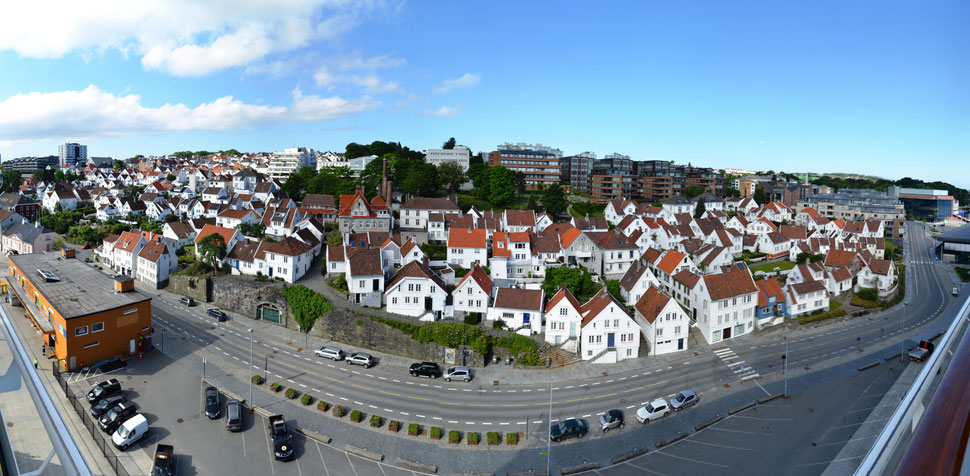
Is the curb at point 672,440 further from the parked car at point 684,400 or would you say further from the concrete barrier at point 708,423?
the parked car at point 684,400

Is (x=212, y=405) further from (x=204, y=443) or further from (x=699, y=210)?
(x=699, y=210)

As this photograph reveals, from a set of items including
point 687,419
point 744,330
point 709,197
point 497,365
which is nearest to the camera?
point 687,419

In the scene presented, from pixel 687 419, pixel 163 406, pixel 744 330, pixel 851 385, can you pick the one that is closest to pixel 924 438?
pixel 687 419

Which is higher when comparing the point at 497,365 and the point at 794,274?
the point at 794,274

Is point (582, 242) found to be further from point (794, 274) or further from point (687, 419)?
point (687, 419)

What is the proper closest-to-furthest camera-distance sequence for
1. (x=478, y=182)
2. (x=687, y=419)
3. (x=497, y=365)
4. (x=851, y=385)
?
(x=687, y=419), (x=851, y=385), (x=497, y=365), (x=478, y=182)

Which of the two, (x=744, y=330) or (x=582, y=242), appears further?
(x=582, y=242)
